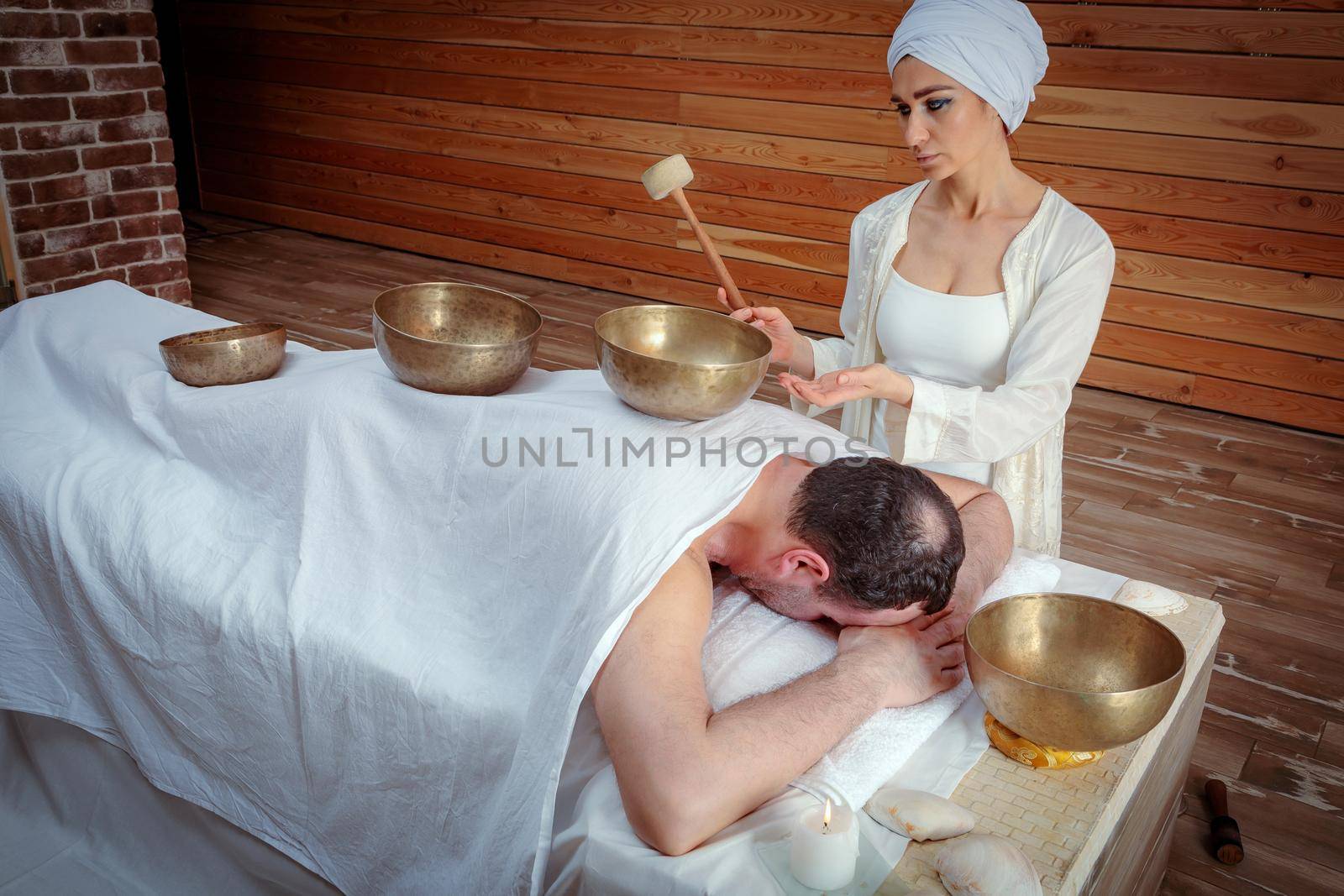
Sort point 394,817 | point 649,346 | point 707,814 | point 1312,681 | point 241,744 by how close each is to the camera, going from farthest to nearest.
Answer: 1. point 1312,681
2. point 649,346
3. point 241,744
4. point 394,817
5. point 707,814

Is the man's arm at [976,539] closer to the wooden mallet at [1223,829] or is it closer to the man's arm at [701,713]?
the man's arm at [701,713]

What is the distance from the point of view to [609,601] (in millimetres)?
1216

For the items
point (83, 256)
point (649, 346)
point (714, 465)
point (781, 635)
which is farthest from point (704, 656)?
point (83, 256)

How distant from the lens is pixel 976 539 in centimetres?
156

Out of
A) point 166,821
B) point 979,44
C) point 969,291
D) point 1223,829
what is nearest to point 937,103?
point 979,44

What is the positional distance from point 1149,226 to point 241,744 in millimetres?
3307

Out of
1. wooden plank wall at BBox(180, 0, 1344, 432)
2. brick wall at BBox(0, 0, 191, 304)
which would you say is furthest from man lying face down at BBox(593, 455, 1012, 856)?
brick wall at BBox(0, 0, 191, 304)

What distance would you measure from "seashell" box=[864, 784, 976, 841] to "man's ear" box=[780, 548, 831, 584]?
307 millimetres

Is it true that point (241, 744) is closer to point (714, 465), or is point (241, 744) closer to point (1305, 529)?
point (714, 465)

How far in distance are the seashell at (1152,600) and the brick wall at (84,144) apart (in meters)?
3.51

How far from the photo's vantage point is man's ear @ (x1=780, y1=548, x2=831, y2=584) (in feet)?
4.41

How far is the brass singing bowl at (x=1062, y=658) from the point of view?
1117mm

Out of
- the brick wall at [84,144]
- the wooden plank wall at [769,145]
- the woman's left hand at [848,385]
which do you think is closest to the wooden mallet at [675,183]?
the woman's left hand at [848,385]

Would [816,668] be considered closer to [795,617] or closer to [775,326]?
[795,617]
